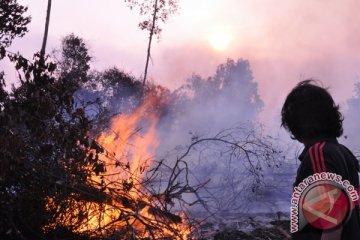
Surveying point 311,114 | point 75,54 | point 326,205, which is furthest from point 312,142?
point 75,54

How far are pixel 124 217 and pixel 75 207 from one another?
633 millimetres

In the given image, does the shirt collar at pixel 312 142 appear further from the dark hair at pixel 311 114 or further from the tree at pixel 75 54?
the tree at pixel 75 54

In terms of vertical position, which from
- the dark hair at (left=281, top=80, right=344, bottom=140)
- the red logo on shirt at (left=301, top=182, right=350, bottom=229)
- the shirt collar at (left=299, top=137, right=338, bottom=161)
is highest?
the dark hair at (left=281, top=80, right=344, bottom=140)

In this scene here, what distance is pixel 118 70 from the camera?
3238 cm

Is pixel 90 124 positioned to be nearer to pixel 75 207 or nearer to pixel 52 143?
pixel 52 143

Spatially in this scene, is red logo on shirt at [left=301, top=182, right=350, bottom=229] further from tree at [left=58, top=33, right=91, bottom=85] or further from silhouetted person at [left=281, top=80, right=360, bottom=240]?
tree at [left=58, top=33, right=91, bottom=85]

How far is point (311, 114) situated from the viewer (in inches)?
95.7

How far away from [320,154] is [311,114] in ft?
1.10

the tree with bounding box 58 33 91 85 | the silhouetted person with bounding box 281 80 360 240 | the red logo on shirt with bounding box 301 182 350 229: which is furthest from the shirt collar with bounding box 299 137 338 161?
the tree with bounding box 58 33 91 85

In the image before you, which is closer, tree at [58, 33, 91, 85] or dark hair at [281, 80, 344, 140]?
dark hair at [281, 80, 344, 140]

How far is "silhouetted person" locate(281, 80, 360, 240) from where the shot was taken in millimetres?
2163

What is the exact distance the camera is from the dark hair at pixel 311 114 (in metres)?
2.41

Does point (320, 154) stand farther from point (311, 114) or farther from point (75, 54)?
point (75, 54)

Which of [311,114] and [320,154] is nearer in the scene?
[320,154]
